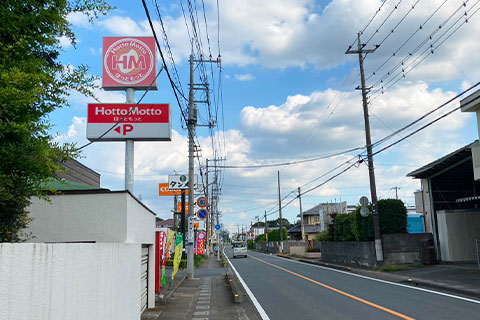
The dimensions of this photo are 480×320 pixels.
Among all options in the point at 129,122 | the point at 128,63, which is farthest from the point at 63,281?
the point at 128,63

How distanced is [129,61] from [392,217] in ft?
56.3

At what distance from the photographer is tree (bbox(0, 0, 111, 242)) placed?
470 centimetres

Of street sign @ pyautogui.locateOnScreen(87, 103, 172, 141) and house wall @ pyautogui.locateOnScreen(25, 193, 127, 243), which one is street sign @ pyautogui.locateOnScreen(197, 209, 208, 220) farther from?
house wall @ pyautogui.locateOnScreen(25, 193, 127, 243)

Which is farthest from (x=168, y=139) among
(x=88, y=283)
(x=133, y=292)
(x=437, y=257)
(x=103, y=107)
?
(x=437, y=257)

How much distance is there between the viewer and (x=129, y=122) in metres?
13.9

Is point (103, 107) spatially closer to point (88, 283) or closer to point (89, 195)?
point (89, 195)

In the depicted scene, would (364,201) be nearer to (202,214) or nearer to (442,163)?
(442,163)

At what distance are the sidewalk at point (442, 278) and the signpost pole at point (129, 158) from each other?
36.4 feet

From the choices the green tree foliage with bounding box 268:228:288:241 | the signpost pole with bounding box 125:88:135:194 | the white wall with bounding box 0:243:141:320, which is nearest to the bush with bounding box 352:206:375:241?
the signpost pole with bounding box 125:88:135:194

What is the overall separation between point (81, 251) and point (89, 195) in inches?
135

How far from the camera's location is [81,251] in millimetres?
4766

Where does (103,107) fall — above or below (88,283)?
above

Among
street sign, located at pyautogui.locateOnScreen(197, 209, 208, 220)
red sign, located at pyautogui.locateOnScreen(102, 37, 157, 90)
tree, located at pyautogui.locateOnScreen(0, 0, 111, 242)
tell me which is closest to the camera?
tree, located at pyautogui.locateOnScreen(0, 0, 111, 242)

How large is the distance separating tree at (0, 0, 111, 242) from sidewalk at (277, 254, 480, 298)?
12.5m
